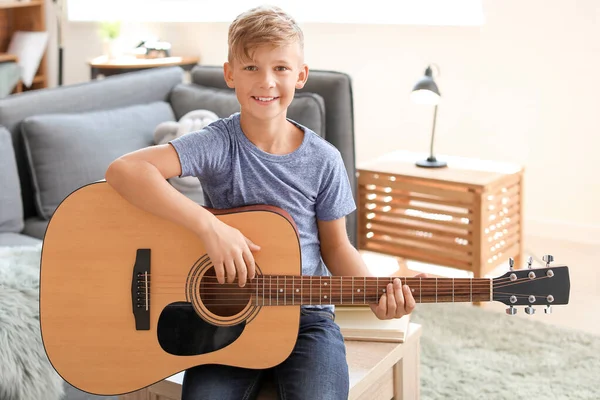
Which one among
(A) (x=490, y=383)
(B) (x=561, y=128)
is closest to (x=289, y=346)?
(A) (x=490, y=383)

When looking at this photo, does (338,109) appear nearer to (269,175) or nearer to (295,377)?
(269,175)

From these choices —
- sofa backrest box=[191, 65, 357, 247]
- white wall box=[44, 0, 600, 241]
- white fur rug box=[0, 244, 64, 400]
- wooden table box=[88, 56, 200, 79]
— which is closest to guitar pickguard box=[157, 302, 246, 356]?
white fur rug box=[0, 244, 64, 400]

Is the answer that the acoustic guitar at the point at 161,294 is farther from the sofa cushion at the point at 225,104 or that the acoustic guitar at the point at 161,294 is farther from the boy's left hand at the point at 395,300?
the sofa cushion at the point at 225,104

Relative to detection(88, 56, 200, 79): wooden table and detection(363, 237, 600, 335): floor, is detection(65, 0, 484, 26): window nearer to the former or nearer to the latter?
detection(88, 56, 200, 79): wooden table

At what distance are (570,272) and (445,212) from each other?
71cm

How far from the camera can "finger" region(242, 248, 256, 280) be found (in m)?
1.43

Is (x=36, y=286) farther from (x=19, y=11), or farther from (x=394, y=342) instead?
(x=19, y=11)

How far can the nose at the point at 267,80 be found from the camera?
4.93 feet

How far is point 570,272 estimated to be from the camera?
10.5ft

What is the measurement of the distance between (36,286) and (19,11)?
4492mm

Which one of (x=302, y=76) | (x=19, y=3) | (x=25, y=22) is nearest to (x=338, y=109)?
(x=302, y=76)

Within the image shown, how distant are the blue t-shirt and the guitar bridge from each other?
0.20m

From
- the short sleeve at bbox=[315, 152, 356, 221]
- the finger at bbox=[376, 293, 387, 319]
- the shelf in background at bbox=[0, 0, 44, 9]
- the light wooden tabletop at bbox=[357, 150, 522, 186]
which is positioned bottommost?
the light wooden tabletop at bbox=[357, 150, 522, 186]

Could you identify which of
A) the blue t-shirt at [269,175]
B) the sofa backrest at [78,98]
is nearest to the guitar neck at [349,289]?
the blue t-shirt at [269,175]
